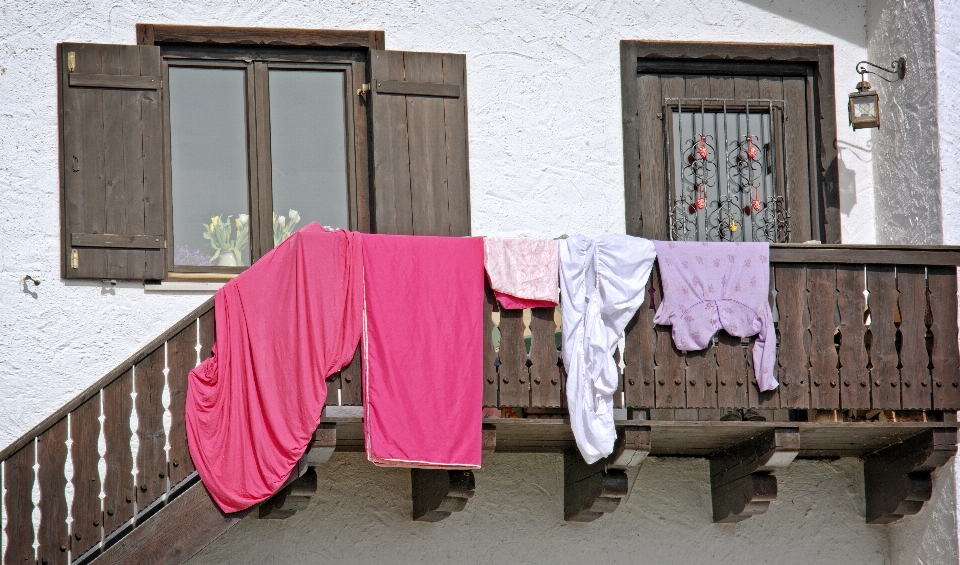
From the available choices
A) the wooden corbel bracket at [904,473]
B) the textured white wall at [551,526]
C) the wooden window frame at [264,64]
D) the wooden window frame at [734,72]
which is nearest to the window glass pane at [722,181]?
the wooden window frame at [734,72]

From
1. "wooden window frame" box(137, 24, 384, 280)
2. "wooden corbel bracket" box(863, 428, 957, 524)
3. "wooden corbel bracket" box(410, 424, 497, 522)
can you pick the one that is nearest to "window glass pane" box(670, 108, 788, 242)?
"wooden corbel bracket" box(863, 428, 957, 524)

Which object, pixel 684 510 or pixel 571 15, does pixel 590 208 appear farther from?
pixel 684 510

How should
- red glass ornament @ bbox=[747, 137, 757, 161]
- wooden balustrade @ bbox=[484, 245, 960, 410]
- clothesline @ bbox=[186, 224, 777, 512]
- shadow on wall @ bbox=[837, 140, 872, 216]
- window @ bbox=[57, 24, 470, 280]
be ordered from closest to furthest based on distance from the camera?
clothesline @ bbox=[186, 224, 777, 512]
wooden balustrade @ bbox=[484, 245, 960, 410]
window @ bbox=[57, 24, 470, 280]
red glass ornament @ bbox=[747, 137, 757, 161]
shadow on wall @ bbox=[837, 140, 872, 216]

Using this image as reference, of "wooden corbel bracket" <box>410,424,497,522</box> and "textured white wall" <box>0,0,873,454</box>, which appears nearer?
"wooden corbel bracket" <box>410,424,497,522</box>

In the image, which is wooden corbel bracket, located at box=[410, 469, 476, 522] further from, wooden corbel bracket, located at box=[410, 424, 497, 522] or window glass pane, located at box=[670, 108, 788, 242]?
window glass pane, located at box=[670, 108, 788, 242]

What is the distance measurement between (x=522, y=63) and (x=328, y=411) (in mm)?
3061

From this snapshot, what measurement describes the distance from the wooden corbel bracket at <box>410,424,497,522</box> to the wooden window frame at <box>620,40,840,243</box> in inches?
87.9

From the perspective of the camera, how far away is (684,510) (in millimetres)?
9711

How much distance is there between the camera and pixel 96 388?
8062 mm

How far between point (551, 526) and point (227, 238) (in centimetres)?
281

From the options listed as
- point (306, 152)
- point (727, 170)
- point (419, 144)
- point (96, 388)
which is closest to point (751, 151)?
point (727, 170)

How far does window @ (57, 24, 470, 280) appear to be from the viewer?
31.1 feet

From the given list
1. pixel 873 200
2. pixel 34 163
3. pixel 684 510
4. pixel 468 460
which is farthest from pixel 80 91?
pixel 873 200

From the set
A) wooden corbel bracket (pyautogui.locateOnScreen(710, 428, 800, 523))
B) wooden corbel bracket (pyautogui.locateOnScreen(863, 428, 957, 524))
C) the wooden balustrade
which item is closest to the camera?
the wooden balustrade
